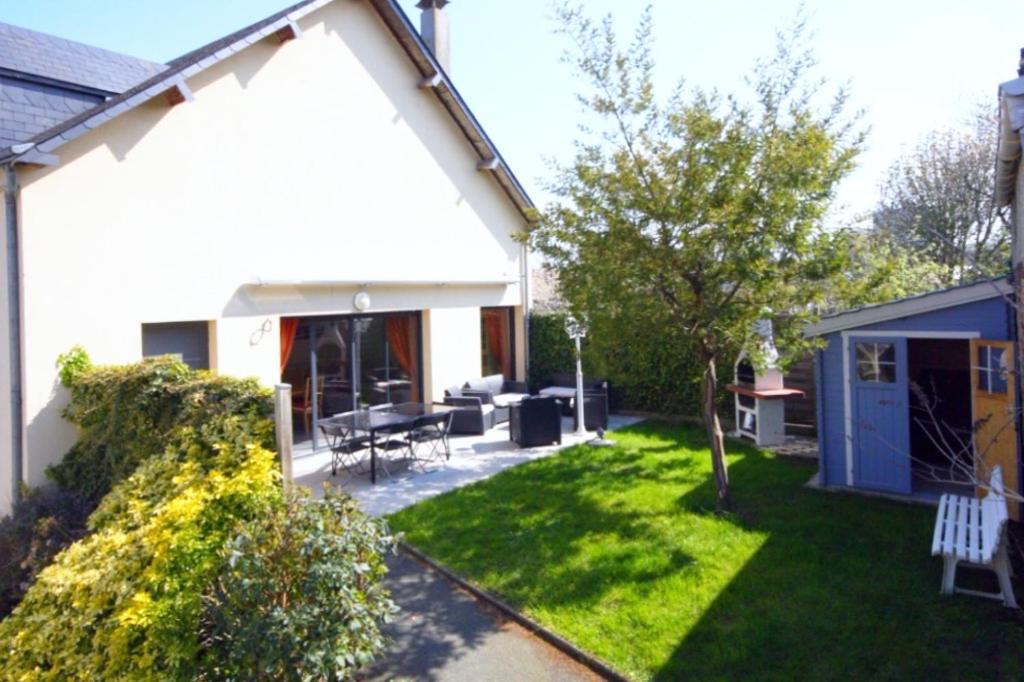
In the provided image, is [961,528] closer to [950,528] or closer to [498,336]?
[950,528]

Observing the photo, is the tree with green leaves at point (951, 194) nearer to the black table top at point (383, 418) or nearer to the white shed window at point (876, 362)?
the white shed window at point (876, 362)

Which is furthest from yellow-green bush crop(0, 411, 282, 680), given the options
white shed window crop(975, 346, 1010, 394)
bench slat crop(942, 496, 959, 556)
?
white shed window crop(975, 346, 1010, 394)

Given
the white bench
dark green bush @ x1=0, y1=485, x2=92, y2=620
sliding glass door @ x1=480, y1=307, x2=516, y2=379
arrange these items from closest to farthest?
the white bench → dark green bush @ x1=0, y1=485, x2=92, y2=620 → sliding glass door @ x1=480, y1=307, x2=516, y2=379

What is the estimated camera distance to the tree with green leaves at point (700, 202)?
767 centimetres

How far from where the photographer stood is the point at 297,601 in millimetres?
4383

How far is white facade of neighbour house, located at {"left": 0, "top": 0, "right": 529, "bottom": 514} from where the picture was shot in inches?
361

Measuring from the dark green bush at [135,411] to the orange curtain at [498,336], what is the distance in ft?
31.2

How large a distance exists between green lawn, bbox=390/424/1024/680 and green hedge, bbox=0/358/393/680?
7.55 ft

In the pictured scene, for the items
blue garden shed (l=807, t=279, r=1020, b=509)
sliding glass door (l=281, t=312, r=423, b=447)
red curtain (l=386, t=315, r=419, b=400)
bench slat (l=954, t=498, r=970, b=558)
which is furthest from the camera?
red curtain (l=386, t=315, r=419, b=400)

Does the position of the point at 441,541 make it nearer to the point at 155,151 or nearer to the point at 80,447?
the point at 80,447

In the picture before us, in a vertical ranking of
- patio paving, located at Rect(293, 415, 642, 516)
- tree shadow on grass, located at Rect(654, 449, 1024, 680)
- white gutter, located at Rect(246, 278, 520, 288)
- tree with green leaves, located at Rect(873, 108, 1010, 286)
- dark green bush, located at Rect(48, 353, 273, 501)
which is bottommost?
tree shadow on grass, located at Rect(654, 449, 1024, 680)

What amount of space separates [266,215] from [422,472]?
5327 mm

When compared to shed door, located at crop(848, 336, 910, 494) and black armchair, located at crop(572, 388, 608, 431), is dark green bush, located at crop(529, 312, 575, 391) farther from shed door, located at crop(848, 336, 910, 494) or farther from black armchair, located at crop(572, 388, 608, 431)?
shed door, located at crop(848, 336, 910, 494)

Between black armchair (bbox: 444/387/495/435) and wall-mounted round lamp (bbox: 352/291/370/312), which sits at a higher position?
wall-mounted round lamp (bbox: 352/291/370/312)
